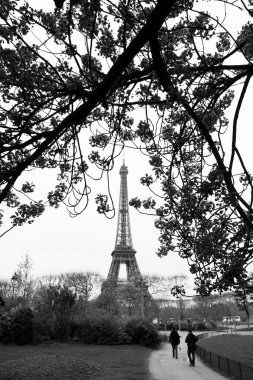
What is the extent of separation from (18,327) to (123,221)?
113 feet

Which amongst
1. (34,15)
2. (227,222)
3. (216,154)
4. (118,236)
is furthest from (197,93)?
(118,236)

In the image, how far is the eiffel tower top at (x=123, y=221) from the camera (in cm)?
5472

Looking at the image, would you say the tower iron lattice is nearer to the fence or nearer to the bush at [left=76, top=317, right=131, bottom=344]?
the bush at [left=76, top=317, right=131, bottom=344]

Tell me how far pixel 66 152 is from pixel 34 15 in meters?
2.23

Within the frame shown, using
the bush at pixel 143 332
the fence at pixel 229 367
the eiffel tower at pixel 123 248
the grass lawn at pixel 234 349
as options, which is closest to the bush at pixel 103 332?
the bush at pixel 143 332

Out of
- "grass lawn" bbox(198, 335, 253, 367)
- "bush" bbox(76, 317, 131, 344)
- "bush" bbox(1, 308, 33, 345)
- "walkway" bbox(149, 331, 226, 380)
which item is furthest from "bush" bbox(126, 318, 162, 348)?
"walkway" bbox(149, 331, 226, 380)

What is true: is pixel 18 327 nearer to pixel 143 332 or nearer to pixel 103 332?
pixel 103 332

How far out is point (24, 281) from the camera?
Answer: 41.7m

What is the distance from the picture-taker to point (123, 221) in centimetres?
5809

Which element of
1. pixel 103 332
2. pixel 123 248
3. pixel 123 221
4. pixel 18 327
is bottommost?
pixel 103 332

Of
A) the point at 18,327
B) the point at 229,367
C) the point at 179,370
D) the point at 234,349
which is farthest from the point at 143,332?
the point at 229,367

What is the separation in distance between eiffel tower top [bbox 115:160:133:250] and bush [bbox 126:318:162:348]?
29277 millimetres

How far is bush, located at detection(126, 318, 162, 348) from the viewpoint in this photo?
77.7ft

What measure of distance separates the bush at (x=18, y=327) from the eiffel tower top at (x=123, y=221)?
29.7 metres
